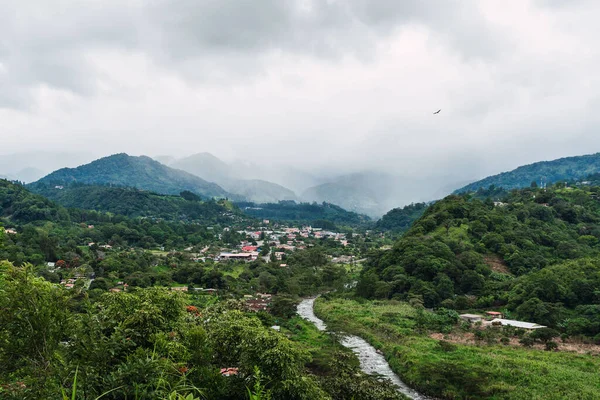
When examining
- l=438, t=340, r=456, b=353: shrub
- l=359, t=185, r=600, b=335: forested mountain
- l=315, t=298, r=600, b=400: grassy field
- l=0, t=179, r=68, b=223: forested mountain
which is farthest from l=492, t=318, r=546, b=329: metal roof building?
l=0, t=179, r=68, b=223: forested mountain

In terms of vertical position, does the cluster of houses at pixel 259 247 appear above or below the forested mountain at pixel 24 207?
below

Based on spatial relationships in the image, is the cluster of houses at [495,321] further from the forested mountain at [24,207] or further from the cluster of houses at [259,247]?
the forested mountain at [24,207]

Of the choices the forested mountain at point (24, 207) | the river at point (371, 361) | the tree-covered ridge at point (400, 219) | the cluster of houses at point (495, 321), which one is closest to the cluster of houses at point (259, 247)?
the tree-covered ridge at point (400, 219)

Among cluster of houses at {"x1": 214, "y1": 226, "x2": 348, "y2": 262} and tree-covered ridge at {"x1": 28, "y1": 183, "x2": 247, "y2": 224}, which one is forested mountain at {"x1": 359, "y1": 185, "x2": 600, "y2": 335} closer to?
cluster of houses at {"x1": 214, "y1": 226, "x2": 348, "y2": 262}

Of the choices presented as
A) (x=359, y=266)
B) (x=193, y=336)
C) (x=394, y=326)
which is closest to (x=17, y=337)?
(x=193, y=336)

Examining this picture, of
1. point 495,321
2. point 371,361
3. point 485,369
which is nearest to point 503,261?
point 495,321
